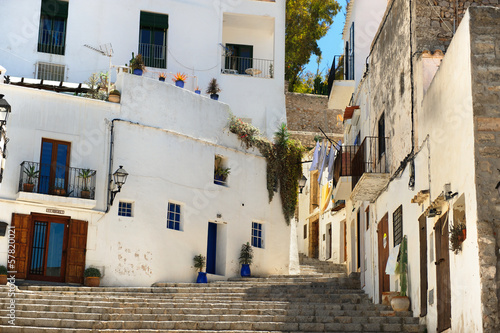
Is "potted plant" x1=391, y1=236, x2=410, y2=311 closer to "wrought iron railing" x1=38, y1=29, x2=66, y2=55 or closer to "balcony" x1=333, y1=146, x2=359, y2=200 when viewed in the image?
"balcony" x1=333, y1=146, x2=359, y2=200

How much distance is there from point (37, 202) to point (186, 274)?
5.03 metres

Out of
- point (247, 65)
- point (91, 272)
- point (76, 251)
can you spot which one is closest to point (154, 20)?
point (247, 65)

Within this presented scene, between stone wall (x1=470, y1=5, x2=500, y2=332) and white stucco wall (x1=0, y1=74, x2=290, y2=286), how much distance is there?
12.9 meters

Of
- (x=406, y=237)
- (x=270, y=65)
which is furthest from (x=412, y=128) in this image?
(x=270, y=65)

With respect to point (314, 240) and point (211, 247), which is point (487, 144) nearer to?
point (211, 247)

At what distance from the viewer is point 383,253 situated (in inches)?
816

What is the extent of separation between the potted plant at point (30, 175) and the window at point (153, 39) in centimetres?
922

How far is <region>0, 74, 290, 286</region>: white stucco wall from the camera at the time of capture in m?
23.5

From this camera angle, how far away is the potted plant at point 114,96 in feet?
81.6

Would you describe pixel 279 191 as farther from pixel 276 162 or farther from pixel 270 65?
pixel 270 65

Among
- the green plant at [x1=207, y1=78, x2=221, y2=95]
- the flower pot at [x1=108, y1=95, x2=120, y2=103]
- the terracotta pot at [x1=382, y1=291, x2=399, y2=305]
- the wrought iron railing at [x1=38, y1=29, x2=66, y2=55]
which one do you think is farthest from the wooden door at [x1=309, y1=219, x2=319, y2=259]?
the terracotta pot at [x1=382, y1=291, x2=399, y2=305]

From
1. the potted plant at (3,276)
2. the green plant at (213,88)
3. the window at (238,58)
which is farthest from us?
the window at (238,58)

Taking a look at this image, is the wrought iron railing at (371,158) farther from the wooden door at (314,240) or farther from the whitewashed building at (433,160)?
the wooden door at (314,240)

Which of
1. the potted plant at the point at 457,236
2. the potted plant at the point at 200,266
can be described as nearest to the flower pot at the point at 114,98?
the potted plant at the point at 200,266
